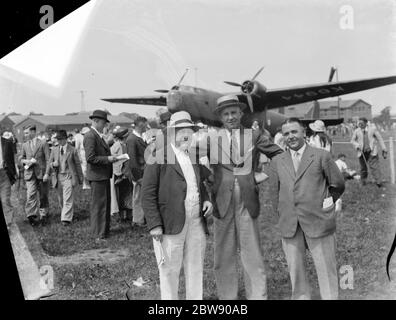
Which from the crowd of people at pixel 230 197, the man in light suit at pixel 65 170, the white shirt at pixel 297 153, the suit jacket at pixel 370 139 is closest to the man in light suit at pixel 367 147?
the suit jacket at pixel 370 139

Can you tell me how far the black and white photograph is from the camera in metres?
3.58

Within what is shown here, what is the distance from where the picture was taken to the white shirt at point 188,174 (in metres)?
3.58

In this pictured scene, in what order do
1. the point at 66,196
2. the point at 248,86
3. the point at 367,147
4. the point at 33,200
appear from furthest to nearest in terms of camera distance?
1. the point at 367,147
2. the point at 66,196
3. the point at 33,200
4. the point at 248,86

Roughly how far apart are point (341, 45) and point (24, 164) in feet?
10.8

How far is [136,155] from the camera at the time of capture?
176 inches

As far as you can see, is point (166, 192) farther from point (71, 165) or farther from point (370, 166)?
point (370, 166)

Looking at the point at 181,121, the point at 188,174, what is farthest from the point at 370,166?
the point at 181,121

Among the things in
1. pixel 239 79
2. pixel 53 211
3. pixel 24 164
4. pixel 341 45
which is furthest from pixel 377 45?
pixel 53 211

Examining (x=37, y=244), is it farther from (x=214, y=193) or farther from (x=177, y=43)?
(x=177, y=43)

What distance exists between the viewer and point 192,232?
3.60m

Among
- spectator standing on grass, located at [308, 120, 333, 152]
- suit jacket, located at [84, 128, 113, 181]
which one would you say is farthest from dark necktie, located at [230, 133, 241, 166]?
suit jacket, located at [84, 128, 113, 181]

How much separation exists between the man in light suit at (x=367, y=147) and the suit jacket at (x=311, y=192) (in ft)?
3.07

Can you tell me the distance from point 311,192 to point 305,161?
26 centimetres

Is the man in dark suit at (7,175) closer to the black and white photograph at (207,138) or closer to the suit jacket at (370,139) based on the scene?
the black and white photograph at (207,138)
